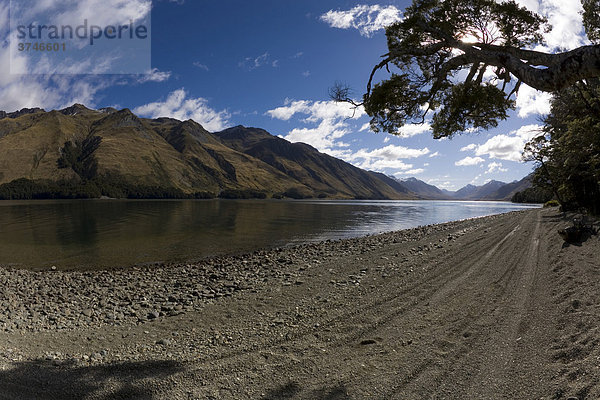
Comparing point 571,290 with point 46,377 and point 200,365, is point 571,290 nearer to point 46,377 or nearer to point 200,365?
point 200,365

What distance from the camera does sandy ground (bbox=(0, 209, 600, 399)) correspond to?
24.3 feet

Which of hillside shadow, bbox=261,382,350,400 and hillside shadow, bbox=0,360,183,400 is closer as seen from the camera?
hillside shadow, bbox=261,382,350,400

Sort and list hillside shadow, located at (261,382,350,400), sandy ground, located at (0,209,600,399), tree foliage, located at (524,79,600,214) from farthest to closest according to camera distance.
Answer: tree foliage, located at (524,79,600,214) < sandy ground, located at (0,209,600,399) < hillside shadow, located at (261,382,350,400)

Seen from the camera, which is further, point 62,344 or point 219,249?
point 219,249

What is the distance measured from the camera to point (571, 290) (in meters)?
12.0

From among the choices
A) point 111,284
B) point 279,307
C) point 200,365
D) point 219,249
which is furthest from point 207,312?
point 219,249

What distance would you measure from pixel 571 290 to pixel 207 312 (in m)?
15.7

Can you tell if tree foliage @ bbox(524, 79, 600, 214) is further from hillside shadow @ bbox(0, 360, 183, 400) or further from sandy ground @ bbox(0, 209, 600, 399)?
hillside shadow @ bbox(0, 360, 183, 400)

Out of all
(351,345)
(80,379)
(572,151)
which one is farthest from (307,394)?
(572,151)

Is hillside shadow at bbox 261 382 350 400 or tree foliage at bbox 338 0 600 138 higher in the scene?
tree foliage at bbox 338 0 600 138

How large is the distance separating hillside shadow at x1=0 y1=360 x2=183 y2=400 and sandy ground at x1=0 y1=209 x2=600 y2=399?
0.04 meters

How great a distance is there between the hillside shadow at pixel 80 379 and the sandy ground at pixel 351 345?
0.04 meters

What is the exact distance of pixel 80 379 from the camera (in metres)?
8.25

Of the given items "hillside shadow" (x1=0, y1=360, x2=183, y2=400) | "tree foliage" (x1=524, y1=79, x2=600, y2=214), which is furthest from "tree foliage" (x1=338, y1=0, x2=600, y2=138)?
"hillside shadow" (x1=0, y1=360, x2=183, y2=400)
